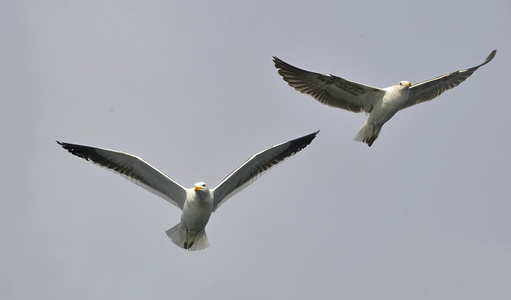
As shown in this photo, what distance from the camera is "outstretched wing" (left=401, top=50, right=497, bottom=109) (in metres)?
18.0

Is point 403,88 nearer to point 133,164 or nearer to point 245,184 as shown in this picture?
point 245,184

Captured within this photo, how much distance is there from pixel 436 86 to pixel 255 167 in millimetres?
6284

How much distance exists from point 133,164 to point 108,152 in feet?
1.92

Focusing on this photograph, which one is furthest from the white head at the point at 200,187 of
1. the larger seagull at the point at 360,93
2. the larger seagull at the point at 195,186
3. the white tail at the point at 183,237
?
the larger seagull at the point at 360,93

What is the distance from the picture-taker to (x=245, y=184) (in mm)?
15250

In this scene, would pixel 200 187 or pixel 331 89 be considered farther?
pixel 331 89

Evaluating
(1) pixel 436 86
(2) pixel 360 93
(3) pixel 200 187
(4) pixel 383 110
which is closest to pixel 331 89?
(2) pixel 360 93

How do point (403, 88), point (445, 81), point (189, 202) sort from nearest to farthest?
1. point (189, 202)
2. point (403, 88)
3. point (445, 81)

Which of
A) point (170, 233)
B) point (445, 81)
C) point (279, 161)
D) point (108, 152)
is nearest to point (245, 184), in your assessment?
point (279, 161)

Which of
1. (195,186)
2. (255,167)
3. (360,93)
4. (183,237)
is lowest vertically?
(183,237)

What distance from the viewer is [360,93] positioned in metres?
17.4

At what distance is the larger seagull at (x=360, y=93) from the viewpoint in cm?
1711

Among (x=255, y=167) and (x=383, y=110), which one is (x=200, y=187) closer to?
(x=255, y=167)

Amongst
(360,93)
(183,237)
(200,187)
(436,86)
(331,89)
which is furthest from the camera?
(436,86)
